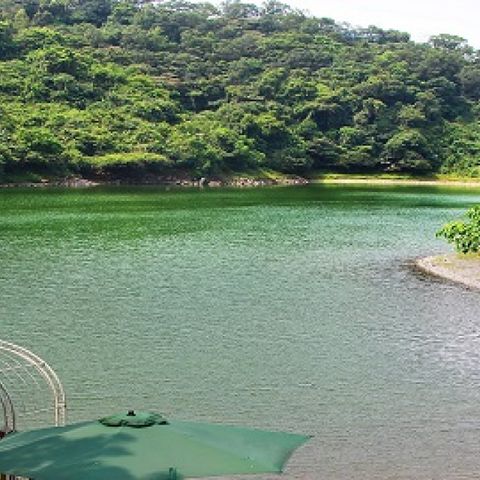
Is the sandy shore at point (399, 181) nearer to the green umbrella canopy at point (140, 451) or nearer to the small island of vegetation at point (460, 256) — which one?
the small island of vegetation at point (460, 256)

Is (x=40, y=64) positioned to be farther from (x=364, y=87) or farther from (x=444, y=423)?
(x=444, y=423)

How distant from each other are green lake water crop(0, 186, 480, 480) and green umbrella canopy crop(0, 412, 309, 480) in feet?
15.0

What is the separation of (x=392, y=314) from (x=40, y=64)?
79.9 metres

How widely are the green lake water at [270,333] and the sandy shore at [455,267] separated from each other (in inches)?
26.9

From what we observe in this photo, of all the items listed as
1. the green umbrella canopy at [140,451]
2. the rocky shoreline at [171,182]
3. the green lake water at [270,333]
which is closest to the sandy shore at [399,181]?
the rocky shoreline at [171,182]

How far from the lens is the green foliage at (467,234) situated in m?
29.8

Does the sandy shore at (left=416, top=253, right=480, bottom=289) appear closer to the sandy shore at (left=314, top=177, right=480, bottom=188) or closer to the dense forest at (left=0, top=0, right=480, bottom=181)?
the dense forest at (left=0, top=0, right=480, bottom=181)

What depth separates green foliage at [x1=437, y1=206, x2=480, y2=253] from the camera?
29781 mm

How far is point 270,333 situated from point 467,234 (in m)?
13.2

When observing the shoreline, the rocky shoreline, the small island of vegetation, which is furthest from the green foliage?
the rocky shoreline

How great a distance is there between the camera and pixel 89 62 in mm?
98938

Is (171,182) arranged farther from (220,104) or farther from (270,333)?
(270,333)

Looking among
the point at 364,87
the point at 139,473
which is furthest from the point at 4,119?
the point at 139,473

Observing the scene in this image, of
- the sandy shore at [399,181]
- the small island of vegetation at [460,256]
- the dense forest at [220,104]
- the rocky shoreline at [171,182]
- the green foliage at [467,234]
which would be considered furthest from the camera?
the sandy shore at [399,181]
